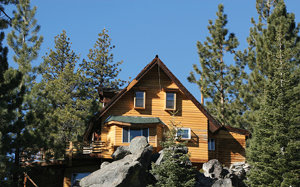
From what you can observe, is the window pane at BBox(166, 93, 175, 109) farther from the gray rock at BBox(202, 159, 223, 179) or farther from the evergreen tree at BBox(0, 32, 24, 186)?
the evergreen tree at BBox(0, 32, 24, 186)

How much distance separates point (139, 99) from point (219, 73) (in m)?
14.3

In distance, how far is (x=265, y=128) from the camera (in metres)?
28.2

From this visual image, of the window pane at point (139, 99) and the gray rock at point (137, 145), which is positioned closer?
the gray rock at point (137, 145)

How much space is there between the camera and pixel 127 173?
25812 millimetres

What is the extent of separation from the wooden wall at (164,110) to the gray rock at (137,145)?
4.22 meters

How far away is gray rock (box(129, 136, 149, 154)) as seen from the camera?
1136 inches

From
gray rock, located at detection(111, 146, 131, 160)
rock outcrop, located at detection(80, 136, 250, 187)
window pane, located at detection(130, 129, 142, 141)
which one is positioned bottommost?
rock outcrop, located at detection(80, 136, 250, 187)

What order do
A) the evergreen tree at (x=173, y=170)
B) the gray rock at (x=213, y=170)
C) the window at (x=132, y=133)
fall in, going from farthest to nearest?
1. the window at (x=132, y=133)
2. the gray rock at (x=213, y=170)
3. the evergreen tree at (x=173, y=170)

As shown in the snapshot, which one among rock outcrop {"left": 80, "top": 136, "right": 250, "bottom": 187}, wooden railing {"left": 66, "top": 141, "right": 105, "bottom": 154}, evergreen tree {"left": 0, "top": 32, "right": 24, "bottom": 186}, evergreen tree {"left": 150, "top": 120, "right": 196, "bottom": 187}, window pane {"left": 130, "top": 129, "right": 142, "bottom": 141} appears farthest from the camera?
window pane {"left": 130, "top": 129, "right": 142, "bottom": 141}

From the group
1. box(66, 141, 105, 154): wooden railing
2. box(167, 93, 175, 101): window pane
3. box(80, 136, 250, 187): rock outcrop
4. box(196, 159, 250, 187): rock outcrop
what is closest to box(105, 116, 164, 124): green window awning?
box(66, 141, 105, 154): wooden railing

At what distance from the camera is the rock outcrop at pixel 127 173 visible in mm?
25781

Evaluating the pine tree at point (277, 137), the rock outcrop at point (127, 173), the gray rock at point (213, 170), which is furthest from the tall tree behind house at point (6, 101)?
the pine tree at point (277, 137)

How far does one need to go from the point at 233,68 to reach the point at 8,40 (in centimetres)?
2334

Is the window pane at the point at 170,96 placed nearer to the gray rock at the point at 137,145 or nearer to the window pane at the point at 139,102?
the window pane at the point at 139,102
